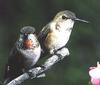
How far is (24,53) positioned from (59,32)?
155mm

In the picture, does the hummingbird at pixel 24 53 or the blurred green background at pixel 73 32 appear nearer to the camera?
the hummingbird at pixel 24 53

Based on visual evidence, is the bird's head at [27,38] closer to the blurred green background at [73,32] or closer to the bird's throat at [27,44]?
the bird's throat at [27,44]

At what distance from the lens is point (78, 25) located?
3795mm

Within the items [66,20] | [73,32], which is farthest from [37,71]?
[73,32]

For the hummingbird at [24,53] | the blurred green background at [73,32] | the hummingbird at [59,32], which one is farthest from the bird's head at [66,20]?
the blurred green background at [73,32]

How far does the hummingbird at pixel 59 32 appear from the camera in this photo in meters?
1.75

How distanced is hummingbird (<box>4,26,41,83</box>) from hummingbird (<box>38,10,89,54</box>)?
0.09 m

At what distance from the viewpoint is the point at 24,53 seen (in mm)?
1686

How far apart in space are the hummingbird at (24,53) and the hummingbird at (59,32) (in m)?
0.09

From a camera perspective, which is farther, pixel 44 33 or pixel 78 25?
pixel 78 25

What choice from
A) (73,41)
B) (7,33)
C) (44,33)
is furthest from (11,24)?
(44,33)

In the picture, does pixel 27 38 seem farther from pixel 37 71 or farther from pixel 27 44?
pixel 37 71

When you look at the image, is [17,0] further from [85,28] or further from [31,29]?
[31,29]

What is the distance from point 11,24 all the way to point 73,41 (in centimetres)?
46
